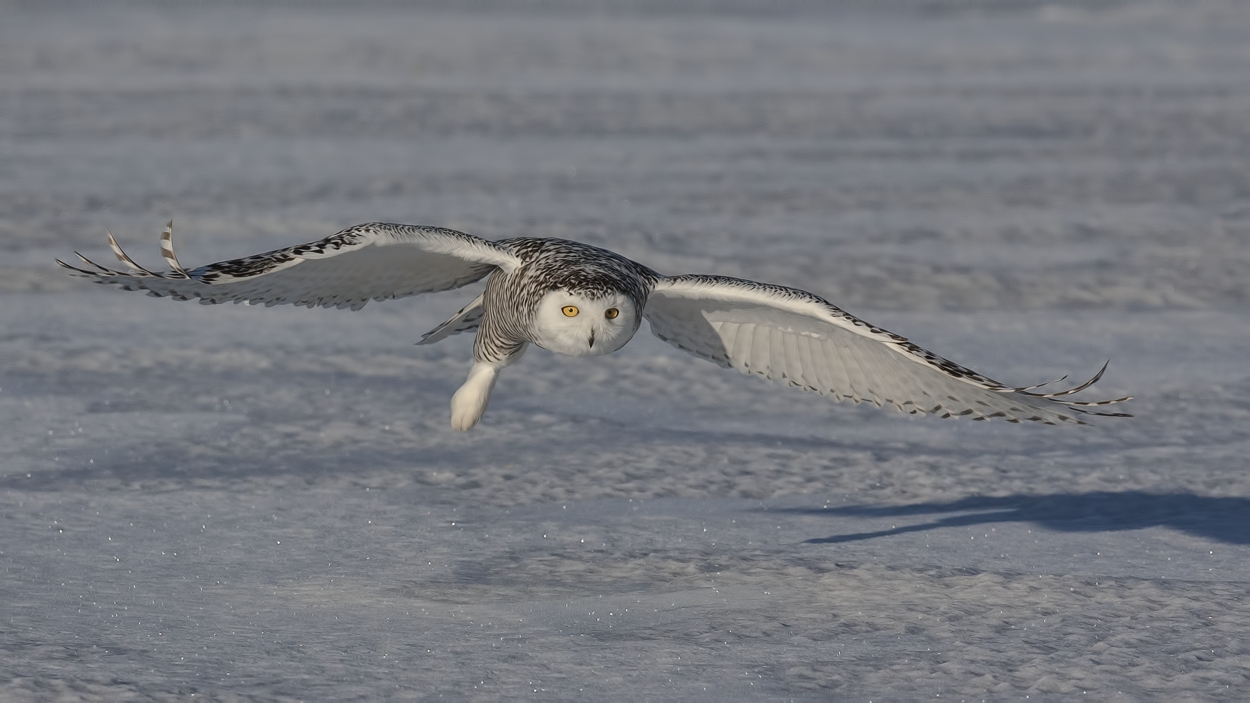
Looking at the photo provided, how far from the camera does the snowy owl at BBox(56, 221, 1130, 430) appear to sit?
5504 mm

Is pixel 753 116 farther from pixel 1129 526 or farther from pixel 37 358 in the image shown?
pixel 1129 526

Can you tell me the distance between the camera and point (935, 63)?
918 inches

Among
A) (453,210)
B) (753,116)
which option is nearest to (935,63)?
(753,116)

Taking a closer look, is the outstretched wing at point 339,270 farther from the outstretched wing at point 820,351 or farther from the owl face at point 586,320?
the outstretched wing at point 820,351

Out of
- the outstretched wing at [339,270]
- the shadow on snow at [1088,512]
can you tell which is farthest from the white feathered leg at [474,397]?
the shadow on snow at [1088,512]

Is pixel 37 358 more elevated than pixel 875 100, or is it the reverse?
pixel 875 100

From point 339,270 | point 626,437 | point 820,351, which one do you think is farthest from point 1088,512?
point 339,270

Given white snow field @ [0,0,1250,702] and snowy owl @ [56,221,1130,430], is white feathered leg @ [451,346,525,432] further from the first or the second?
white snow field @ [0,0,1250,702]

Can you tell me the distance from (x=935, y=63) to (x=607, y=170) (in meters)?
9.87

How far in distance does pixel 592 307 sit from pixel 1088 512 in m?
2.54

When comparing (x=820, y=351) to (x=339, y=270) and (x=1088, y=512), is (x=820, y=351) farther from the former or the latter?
(x=339, y=270)

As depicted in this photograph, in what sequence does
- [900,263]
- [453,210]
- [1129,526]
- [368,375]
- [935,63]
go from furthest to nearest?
[935,63]
[453,210]
[900,263]
[368,375]
[1129,526]

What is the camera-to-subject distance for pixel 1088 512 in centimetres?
690

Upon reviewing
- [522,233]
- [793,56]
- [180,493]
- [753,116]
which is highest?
[793,56]
